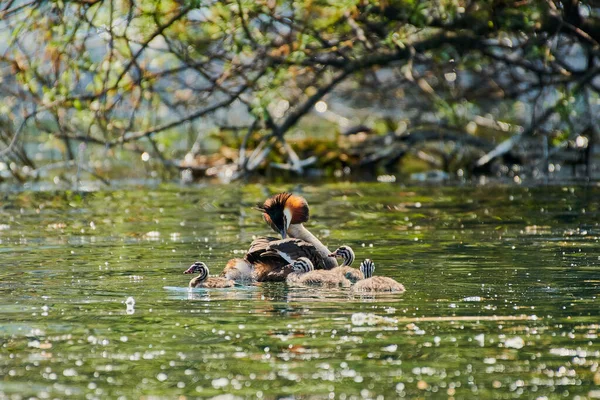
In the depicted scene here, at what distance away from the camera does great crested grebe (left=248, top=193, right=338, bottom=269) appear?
11.0m

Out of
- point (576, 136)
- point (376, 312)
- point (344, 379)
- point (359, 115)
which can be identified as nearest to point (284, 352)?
point (344, 379)

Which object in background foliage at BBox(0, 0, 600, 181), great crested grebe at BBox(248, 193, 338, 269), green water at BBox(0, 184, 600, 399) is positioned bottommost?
green water at BBox(0, 184, 600, 399)

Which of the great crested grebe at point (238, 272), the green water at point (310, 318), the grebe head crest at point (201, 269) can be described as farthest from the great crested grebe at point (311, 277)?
the grebe head crest at point (201, 269)

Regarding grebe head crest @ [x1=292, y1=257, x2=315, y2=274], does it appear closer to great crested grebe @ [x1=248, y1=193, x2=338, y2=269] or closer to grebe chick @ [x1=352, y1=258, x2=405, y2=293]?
great crested grebe @ [x1=248, y1=193, x2=338, y2=269]

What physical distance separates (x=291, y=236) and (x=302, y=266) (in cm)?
166

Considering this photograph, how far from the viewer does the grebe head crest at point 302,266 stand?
10.5 meters

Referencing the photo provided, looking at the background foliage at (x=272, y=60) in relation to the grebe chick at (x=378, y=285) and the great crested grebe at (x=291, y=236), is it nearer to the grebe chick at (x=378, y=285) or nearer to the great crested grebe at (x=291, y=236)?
the great crested grebe at (x=291, y=236)

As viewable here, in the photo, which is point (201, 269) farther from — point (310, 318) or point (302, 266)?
point (310, 318)

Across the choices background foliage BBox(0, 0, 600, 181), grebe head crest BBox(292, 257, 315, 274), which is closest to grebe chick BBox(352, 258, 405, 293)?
grebe head crest BBox(292, 257, 315, 274)

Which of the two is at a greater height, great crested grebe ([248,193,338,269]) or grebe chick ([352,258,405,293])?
great crested grebe ([248,193,338,269])

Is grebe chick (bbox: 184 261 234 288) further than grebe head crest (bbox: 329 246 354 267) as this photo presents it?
No

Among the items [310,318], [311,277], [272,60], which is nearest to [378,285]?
[311,277]

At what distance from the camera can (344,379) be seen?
6582 millimetres

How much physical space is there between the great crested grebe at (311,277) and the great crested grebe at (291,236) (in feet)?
1.21
